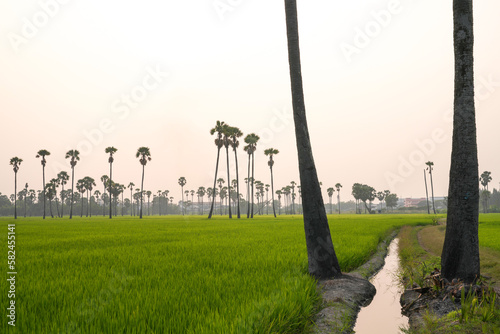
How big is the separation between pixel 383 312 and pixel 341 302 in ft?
3.40

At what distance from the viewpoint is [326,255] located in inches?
307

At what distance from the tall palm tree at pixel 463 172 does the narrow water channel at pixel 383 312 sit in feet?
4.75

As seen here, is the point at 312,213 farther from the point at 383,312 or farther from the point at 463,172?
the point at 463,172

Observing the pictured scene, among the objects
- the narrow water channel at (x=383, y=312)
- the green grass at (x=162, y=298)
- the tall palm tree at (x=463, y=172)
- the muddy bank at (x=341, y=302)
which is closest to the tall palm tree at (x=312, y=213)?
the muddy bank at (x=341, y=302)

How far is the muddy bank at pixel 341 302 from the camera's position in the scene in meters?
5.06

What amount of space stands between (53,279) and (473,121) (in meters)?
10.3

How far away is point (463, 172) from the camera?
6.52 metres

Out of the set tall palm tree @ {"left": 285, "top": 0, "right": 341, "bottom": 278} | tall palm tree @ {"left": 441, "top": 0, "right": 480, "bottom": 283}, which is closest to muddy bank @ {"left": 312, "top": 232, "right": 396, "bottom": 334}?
tall palm tree @ {"left": 285, "top": 0, "right": 341, "bottom": 278}

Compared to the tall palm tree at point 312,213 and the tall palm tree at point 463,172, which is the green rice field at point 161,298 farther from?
the tall palm tree at point 463,172

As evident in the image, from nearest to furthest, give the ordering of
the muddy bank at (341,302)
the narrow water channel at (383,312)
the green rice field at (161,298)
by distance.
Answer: the green rice field at (161,298) → the muddy bank at (341,302) → the narrow water channel at (383,312)

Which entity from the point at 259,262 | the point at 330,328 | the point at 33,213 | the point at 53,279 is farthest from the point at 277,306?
the point at 33,213

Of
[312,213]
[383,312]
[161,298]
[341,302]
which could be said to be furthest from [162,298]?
[383,312]

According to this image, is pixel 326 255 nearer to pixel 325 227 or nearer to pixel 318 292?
pixel 325 227

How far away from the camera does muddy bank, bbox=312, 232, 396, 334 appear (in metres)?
5.06
